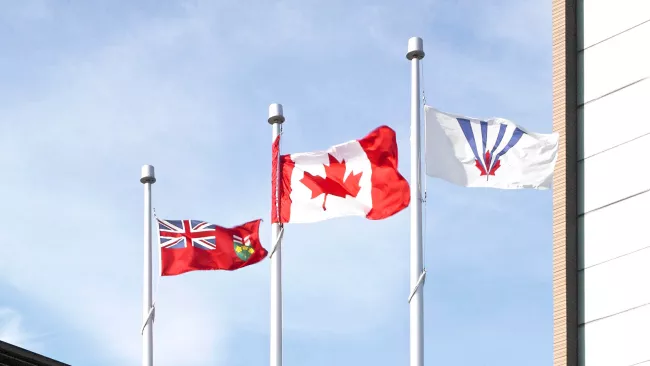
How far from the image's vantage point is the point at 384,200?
23516mm

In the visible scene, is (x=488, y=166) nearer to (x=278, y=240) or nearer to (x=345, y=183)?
(x=345, y=183)

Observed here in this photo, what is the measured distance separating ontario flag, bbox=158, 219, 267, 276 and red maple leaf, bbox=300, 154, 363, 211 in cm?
277

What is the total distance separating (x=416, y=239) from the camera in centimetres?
2247

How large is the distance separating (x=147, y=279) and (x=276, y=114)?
4.66 m

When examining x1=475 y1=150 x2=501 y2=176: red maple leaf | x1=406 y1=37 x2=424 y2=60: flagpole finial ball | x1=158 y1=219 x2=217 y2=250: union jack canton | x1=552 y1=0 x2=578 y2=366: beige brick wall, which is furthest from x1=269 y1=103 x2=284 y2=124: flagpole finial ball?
x1=552 y1=0 x2=578 y2=366: beige brick wall
